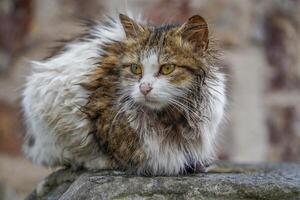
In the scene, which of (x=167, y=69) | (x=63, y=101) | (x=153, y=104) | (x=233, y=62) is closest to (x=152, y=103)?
(x=153, y=104)

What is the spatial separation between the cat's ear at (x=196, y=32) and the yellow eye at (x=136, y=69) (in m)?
0.18

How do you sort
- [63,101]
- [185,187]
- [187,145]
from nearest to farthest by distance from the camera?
[185,187] → [187,145] → [63,101]

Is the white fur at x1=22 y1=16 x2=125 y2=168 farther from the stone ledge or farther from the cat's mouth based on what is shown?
the cat's mouth

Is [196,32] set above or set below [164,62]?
above

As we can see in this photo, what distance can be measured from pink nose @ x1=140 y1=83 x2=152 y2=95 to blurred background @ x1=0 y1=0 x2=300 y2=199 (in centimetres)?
141

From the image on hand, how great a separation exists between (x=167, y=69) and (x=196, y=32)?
0.55 feet

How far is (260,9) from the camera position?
4.07 meters

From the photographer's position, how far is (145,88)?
2477 millimetres

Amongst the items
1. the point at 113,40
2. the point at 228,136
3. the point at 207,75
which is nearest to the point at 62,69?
the point at 113,40

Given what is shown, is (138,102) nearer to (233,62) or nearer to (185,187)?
(185,187)

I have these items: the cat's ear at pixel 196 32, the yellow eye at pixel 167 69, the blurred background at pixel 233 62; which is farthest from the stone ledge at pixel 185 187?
the blurred background at pixel 233 62

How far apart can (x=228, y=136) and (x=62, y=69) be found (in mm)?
1256

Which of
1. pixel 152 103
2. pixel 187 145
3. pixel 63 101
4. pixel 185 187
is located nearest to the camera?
pixel 185 187

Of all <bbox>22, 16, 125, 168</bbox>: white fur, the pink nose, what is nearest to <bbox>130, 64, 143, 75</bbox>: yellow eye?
the pink nose
